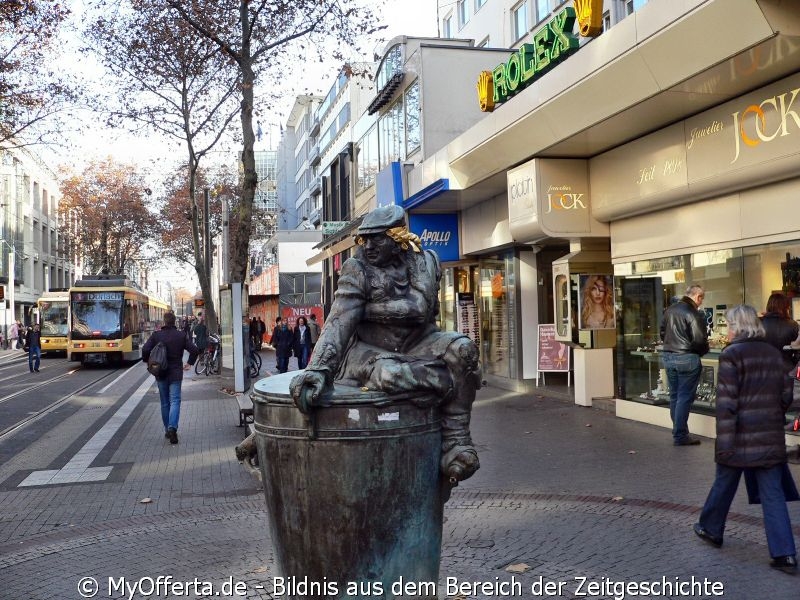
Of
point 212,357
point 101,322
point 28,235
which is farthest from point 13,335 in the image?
point 212,357

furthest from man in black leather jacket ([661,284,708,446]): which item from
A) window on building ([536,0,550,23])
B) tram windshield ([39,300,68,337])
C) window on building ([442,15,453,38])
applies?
tram windshield ([39,300,68,337])

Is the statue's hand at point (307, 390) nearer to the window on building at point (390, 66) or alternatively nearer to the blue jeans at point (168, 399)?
the blue jeans at point (168, 399)

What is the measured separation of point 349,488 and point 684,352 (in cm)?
656

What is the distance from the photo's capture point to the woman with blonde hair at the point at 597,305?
1259 cm

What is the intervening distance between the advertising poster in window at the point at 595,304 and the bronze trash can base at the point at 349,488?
30.8ft

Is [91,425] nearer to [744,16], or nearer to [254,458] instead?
[254,458]

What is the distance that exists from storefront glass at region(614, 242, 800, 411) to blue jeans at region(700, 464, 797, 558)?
4.18m

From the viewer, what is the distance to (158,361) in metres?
10.4

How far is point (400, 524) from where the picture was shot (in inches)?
142

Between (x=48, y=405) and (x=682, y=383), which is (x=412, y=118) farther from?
(x=682, y=383)

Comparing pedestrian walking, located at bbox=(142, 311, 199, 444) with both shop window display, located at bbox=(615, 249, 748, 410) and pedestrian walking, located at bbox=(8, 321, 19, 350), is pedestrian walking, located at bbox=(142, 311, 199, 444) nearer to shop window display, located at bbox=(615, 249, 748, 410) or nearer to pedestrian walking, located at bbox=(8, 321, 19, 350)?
shop window display, located at bbox=(615, 249, 748, 410)

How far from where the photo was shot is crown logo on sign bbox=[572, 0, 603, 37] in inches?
392

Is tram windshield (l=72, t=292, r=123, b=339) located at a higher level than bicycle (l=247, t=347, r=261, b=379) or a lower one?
higher

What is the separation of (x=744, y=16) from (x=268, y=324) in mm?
47245
